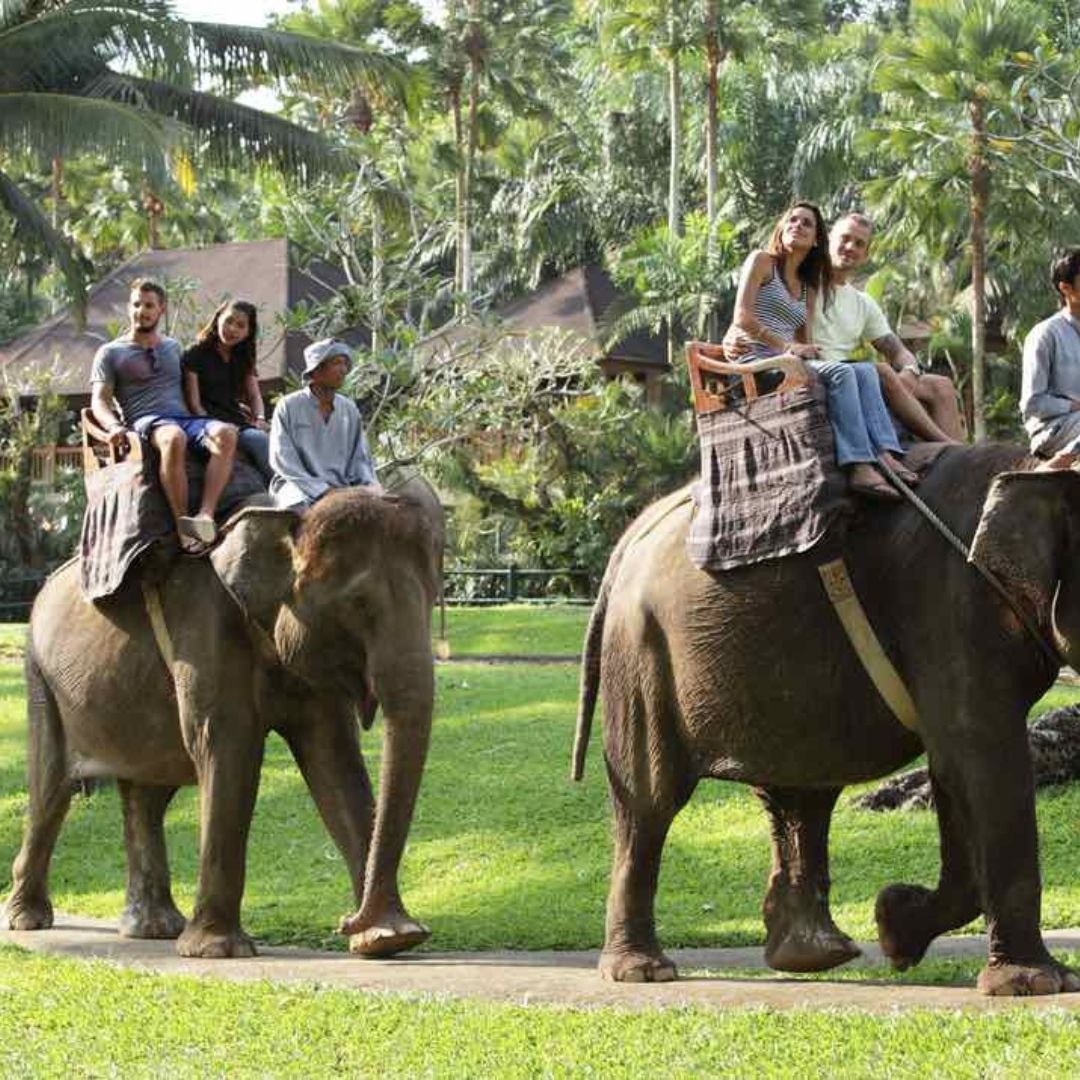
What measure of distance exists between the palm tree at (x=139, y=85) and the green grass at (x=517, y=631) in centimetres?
532

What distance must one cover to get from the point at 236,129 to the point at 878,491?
16098mm

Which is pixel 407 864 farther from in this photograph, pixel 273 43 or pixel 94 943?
pixel 273 43

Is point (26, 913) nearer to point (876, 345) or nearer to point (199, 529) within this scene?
point (199, 529)

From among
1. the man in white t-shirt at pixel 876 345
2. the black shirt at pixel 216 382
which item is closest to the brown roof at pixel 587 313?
the black shirt at pixel 216 382

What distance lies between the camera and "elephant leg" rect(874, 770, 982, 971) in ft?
25.6

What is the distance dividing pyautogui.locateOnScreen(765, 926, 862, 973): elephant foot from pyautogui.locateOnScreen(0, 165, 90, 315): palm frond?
48.5ft

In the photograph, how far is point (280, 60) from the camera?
72.1 ft

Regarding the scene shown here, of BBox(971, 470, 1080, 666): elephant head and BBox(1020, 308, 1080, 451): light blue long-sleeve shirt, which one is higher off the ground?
BBox(1020, 308, 1080, 451): light blue long-sleeve shirt

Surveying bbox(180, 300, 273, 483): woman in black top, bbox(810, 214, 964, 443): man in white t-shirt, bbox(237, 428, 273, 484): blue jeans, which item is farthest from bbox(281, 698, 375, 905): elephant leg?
bbox(810, 214, 964, 443): man in white t-shirt

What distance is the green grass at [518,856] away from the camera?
1046cm

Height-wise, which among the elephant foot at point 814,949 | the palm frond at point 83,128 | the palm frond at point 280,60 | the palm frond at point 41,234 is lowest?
the elephant foot at point 814,949

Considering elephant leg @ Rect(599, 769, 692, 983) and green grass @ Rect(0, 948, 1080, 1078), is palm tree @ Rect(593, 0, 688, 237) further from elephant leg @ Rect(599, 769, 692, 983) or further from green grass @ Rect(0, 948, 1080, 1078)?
green grass @ Rect(0, 948, 1080, 1078)

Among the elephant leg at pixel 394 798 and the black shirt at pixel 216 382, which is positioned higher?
the black shirt at pixel 216 382

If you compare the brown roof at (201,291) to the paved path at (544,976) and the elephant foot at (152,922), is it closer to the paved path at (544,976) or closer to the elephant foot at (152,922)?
the elephant foot at (152,922)
